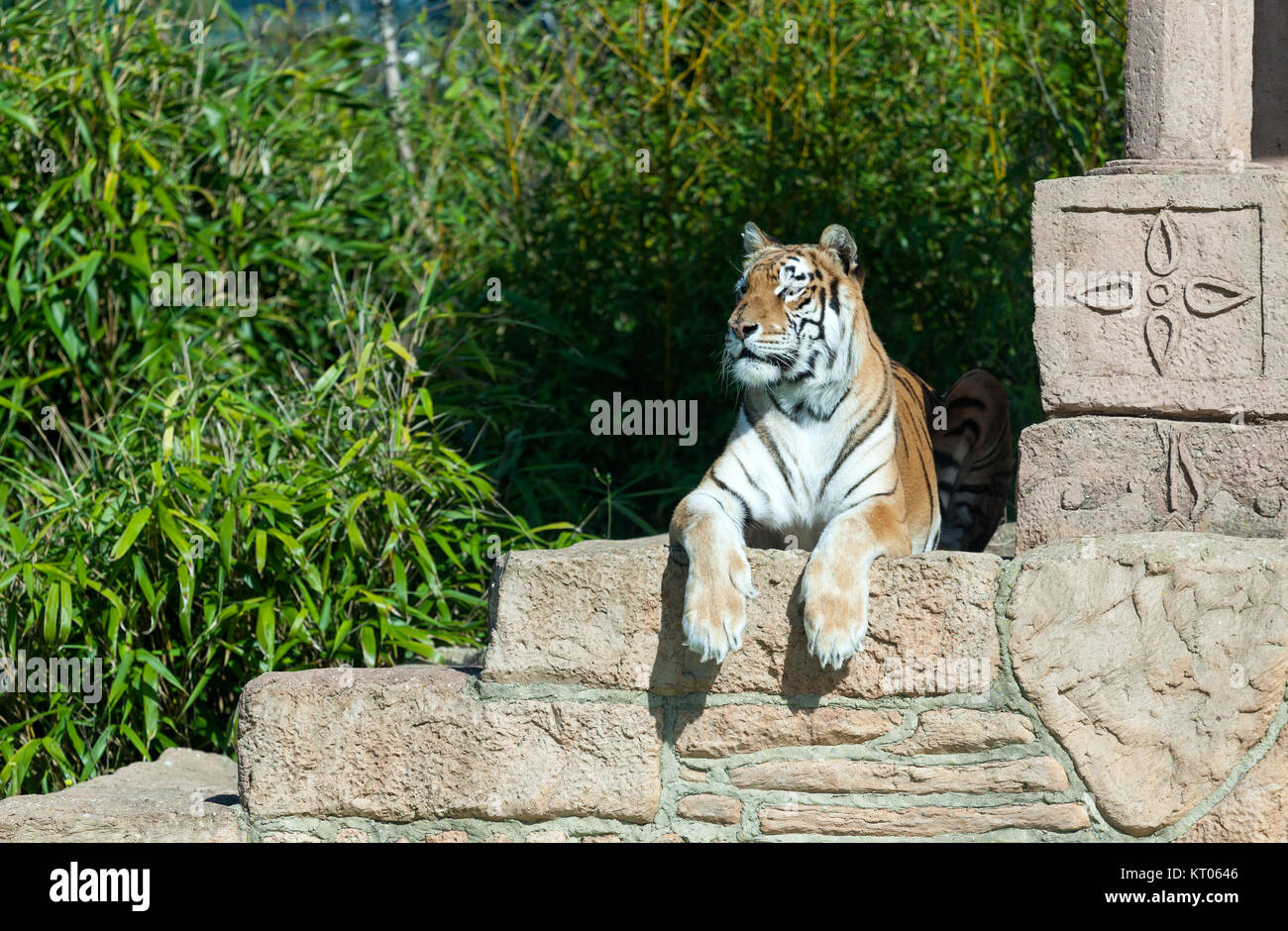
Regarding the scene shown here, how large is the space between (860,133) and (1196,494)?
10.1 ft

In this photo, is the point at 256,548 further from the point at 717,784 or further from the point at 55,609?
the point at 717,784

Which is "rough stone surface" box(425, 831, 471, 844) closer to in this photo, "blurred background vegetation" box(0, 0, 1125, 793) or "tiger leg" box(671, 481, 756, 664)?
"tiger leg" box(671, 481, 756, 664)

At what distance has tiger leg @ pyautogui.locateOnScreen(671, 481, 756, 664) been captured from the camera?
10.4 feet

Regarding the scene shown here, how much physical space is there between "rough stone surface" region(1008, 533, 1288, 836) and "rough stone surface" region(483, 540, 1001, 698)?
13 cm

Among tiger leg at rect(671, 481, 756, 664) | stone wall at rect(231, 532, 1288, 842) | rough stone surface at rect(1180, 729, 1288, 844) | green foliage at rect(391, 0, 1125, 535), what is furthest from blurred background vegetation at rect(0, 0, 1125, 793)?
rough stone surface at rect(1180, 729, 1288, 844)

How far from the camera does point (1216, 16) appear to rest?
354 centimetres

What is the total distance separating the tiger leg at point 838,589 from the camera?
10.3 feet

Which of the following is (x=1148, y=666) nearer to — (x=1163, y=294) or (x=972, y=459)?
(x=1163, y=294)

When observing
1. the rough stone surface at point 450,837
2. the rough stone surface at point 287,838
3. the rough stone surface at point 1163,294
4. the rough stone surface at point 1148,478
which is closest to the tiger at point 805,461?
the rough stone surface at point 1148,478

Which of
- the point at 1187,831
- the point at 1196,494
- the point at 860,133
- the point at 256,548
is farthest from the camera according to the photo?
the point at 860,133

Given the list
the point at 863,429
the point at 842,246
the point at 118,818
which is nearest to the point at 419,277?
the point at 842,246

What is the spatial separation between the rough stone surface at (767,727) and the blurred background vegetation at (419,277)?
4.91 feet

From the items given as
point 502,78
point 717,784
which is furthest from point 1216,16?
point 502,78

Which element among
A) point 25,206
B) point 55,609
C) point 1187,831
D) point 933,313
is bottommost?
point 1187,831
